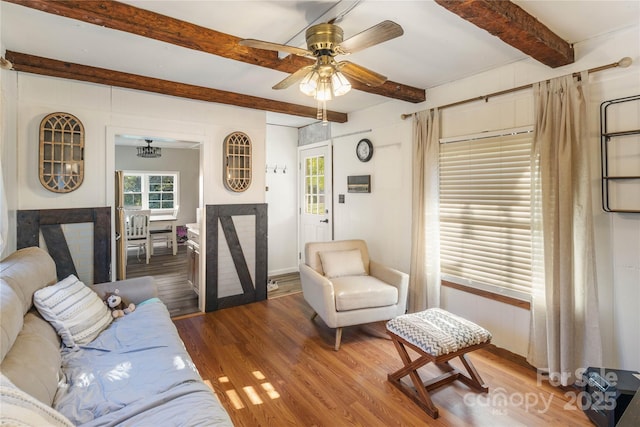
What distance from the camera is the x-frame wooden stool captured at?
2.09 metres

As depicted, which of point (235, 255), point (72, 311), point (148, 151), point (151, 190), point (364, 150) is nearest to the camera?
point (72, 311)

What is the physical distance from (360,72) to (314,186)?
10.8 ft

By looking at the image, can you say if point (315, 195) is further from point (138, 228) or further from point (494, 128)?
point (138, 228)

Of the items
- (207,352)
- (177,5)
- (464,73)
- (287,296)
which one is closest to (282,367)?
(207,352)

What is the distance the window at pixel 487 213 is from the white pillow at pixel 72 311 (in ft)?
9.73

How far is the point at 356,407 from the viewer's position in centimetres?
212

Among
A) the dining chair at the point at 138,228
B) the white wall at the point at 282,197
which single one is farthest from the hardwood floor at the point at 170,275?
the white wall at the point at 282,197

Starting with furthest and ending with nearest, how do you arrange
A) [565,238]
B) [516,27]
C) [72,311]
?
[565,238]
[72,311]
[516,27]

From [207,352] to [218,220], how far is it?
1508mm

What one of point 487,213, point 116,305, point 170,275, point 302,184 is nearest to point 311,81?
point 487,213

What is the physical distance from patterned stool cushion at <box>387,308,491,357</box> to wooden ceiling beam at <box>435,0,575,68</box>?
190cm

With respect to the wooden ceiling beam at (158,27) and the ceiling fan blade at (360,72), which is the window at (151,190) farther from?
the ceiling fan blade at (360,72)

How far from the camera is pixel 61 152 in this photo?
296cm

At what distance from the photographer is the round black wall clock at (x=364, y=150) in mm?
4121
